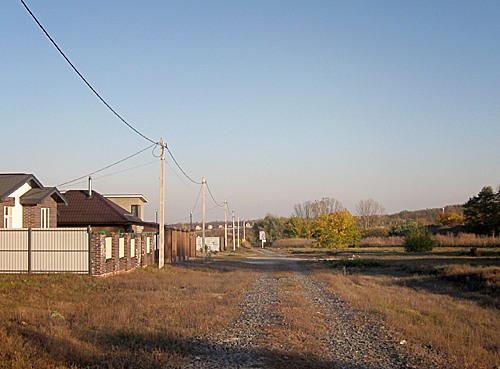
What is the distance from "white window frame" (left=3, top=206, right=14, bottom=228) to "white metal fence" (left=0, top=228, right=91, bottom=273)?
8.68ft

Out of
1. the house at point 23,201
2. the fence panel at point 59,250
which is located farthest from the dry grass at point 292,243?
the fence panel at point 59,250

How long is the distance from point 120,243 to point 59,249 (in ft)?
12.2

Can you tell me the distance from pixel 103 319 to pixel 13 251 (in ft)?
36.1

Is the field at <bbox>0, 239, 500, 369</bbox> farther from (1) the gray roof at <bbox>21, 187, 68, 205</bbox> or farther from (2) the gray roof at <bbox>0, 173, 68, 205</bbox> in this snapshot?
(1) the gray roof at <bbox>21, 187, 68, 205</bbox>

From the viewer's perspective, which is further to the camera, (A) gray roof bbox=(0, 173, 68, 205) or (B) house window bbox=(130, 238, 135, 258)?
(B) house window bbox=(130, 238, 135, 258)

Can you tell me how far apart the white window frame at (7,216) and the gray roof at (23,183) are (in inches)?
30.0

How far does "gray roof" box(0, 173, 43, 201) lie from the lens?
Answer: 21.3 m

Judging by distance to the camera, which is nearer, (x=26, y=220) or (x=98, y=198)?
(x=26, y=220)

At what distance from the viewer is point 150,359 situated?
295 inches

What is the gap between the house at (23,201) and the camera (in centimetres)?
2200

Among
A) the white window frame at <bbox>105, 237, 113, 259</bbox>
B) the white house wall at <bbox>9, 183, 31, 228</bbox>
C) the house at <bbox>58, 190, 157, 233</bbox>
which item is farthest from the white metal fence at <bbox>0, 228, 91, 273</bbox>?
the house at <bbox>58, 190, 157, 233</bbox>

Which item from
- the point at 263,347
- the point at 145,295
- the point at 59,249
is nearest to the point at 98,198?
the point at 59,249

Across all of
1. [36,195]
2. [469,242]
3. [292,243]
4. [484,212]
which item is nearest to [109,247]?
[36,195]

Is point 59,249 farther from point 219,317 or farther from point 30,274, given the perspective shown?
point 219,317
